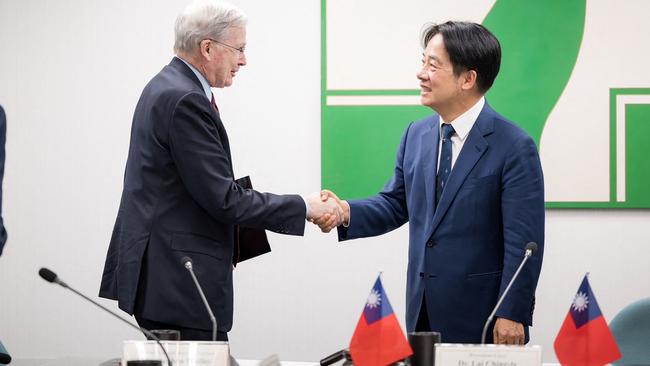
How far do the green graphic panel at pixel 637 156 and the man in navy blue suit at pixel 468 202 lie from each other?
130 centimetres

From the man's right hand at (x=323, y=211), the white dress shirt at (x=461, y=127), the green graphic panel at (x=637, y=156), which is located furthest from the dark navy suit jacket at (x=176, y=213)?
the green graphic panel at (x=637, y=156)

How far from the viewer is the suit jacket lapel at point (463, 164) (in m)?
2.70

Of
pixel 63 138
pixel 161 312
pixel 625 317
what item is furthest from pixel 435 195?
pixel 63 138

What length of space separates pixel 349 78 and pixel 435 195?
1334mm

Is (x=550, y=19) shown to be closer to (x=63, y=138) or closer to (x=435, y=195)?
(x=435, y=195)

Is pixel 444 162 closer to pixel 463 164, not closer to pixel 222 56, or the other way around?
pixel 463 164

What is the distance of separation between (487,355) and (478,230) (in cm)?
88

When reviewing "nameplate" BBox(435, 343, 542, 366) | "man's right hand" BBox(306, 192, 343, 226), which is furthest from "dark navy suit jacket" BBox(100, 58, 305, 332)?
"nameplate" BBox(435, 343, 542, 366)

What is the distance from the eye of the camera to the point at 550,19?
153 inches

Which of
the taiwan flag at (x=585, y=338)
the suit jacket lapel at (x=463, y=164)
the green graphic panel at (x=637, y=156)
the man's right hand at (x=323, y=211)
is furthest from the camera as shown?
the green graphic panel at (x=637, y=156)

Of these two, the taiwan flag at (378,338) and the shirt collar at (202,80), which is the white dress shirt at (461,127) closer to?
the shirt collar at (202,80)

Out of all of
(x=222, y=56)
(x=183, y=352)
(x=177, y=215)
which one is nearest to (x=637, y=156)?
(x=222, y=56)

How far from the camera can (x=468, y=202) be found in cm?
268

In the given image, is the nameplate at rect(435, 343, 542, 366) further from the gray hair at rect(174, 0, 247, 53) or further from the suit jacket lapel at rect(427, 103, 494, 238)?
the gray hair at rect(174, 0, 247, 53)
